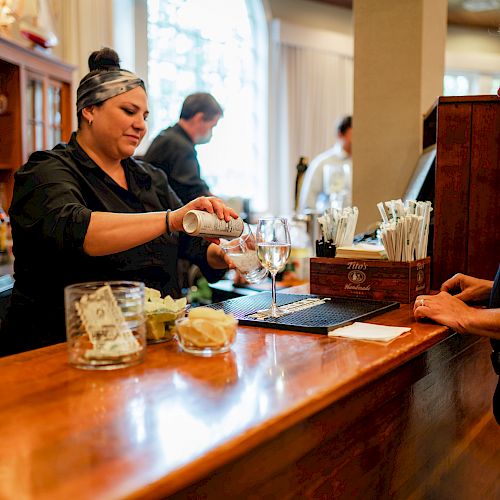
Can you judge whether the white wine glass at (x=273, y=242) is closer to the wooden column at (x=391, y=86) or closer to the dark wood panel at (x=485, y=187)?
the dark wood panel at (x=485, y=187)

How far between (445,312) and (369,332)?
0.81 feet

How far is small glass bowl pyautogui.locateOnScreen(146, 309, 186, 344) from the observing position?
49.3 inches

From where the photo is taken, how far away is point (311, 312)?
155 cm

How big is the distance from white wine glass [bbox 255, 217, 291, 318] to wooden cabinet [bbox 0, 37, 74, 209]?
9.95 ft

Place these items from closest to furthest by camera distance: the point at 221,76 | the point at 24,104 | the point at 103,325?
1. the point at 103,325
2. the point at 24,104
3. the point at 221,76

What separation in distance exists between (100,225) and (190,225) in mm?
259

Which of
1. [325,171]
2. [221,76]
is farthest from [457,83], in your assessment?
[325,171]

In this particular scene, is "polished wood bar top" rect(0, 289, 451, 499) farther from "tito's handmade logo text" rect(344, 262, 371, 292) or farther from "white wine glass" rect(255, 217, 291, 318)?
"tito's handmade logo text" rect(344, 262, 371, 292)

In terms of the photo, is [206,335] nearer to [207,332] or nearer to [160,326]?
[207,332]

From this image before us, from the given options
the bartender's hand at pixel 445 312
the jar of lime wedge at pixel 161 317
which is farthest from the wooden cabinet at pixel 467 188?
the jar of lime wedge at pixel 161 317

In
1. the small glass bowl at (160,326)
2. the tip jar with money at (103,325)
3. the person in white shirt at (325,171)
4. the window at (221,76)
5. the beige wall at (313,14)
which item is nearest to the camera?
the tip jar with money at (103,325)

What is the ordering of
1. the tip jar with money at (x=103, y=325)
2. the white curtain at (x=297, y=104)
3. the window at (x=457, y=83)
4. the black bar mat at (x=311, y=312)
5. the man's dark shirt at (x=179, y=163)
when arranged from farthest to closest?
the window at (x=457, y=83)
the white curtain at (x=297, y=104)
the man's dark shirt at (x=179, y=163)
the black bar mat at (x=311, y=312)
the tip jar with money at (x=103, y=325)

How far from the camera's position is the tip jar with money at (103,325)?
1066 millimetres

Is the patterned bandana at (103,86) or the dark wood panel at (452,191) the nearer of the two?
the patterned bandana at (103,86)
